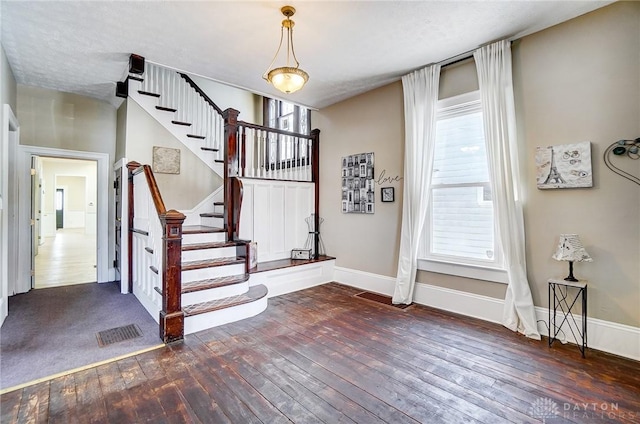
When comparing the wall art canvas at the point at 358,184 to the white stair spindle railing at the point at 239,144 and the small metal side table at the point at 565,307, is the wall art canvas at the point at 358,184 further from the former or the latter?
the small metal side table at the point at 565,307

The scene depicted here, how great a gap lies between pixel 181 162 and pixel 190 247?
1918 millimetres

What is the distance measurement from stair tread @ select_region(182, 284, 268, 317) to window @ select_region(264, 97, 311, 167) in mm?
2255

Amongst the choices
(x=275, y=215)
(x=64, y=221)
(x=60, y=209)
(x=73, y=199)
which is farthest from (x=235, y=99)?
Answer: (x=64, y=221)

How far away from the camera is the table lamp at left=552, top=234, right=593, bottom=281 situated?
2.56 metres

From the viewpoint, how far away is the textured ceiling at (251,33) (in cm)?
261

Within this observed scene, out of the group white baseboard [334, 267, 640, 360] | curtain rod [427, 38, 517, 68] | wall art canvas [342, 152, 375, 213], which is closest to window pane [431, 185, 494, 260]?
white baseboard [334, 267, 640, 360]

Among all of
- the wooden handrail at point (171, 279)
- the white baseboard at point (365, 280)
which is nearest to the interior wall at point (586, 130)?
the white baseboard at point (365, 280)

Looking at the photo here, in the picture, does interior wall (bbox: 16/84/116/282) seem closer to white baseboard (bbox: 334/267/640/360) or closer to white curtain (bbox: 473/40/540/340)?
white baseboard (bbox: 334/267/640/360)

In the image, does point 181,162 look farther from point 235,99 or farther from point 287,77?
point 287,77

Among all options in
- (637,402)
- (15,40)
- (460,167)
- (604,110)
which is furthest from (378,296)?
(15,40)

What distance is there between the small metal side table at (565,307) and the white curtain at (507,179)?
0.16 meters

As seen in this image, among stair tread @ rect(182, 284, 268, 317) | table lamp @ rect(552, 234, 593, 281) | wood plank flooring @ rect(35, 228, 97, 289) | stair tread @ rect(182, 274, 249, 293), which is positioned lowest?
wood plank flooring @ rect(35, 228, 97, 289)

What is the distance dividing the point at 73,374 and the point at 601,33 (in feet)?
16.7

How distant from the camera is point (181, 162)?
4.84 m
